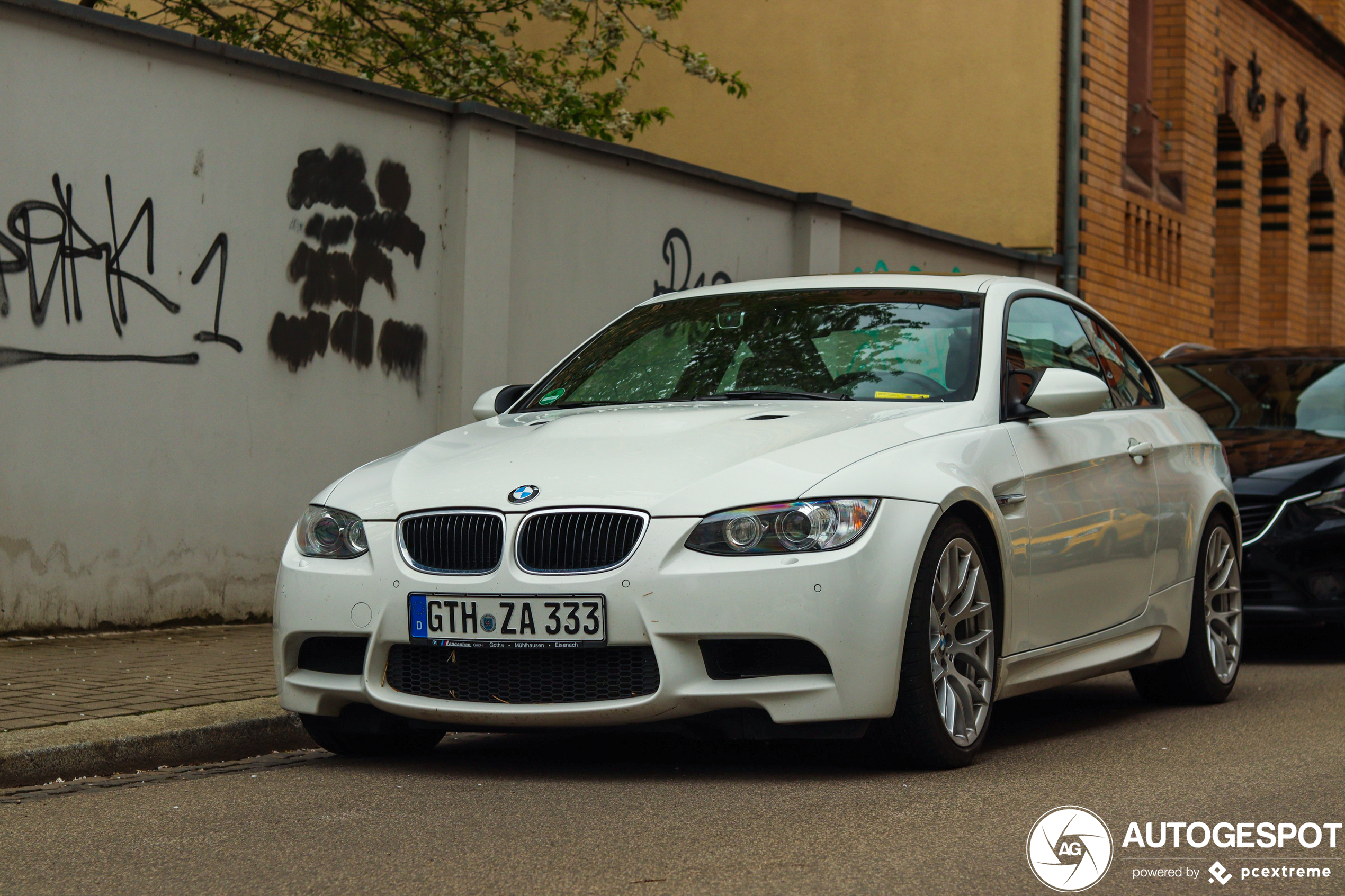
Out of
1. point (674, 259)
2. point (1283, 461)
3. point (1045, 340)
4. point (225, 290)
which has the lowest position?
point (1283, 461)

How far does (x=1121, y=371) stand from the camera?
23.5ft

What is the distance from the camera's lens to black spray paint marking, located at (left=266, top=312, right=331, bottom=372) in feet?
29.6

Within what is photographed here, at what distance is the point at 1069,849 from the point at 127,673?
4.03 meters

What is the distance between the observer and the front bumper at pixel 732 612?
4.87m

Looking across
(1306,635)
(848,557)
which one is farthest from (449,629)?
(1306,635)

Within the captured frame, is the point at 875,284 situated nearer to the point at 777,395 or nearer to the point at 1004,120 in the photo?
the point at 777,395

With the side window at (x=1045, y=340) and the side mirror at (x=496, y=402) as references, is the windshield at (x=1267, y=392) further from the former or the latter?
the side mirror at (x=496, y=402)

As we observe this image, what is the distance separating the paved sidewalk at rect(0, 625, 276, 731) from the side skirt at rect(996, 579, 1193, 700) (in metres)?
2.64

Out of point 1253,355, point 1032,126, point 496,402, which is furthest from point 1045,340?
point 1032,126

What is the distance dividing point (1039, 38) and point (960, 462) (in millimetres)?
12714

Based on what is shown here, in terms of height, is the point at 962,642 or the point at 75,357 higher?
the point at 75,357

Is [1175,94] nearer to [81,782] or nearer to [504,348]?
[504,348]

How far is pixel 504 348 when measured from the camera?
10.3 metres

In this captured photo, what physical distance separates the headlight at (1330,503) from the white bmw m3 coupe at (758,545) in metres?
2.82
